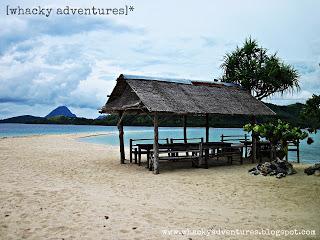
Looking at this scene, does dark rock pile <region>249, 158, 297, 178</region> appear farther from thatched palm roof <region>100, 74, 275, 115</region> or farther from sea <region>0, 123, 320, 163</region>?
sea <region>0, 123, 320, 163</region>

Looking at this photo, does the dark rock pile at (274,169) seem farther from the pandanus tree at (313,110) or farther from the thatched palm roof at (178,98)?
the thatched palm roof at (178,98)

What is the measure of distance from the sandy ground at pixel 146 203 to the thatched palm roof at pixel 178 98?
8.59 ft

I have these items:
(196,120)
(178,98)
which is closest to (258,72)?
(178,98)

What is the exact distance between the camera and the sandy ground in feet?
18.7

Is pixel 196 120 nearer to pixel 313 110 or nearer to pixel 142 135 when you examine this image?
pixel 142 135

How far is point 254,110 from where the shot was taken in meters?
14.6

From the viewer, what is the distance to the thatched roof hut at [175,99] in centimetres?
1197

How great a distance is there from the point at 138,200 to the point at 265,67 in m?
15.2

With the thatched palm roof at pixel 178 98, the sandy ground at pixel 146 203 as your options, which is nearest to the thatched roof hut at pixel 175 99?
the thatched palm roof at pixel 178 98

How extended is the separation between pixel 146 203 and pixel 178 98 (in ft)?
20.4

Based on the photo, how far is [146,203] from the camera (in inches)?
297

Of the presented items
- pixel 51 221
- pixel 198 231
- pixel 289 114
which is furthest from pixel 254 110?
pixel 289 114

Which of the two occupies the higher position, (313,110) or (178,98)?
(178,98)

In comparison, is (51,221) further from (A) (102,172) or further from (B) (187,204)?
(A) (102,172)
